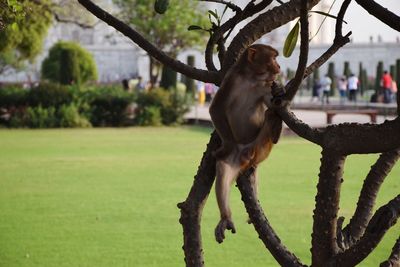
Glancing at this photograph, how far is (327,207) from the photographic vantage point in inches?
92.1

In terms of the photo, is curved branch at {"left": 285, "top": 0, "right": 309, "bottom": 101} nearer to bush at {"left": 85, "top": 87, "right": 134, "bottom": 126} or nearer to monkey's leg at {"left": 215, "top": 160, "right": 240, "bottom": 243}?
monkey's leg at {"left": 215, "top": 160, "right": 240, "bottom": 243}

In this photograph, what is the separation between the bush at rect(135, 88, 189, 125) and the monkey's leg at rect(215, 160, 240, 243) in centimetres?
1627

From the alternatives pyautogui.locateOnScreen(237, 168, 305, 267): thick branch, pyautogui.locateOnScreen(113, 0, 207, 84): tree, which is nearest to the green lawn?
pyautogui.locateOnScreen(237, 168, 305, 267): thick branch

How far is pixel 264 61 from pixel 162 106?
654 inches

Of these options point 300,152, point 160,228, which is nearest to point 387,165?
point 160,228

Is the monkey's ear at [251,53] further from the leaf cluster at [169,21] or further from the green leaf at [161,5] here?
the leaf cluster at [169,21]

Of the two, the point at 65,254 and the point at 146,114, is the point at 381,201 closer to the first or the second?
the point at 65,254

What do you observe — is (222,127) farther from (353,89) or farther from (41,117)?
(353,89)

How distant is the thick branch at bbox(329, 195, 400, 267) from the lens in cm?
212

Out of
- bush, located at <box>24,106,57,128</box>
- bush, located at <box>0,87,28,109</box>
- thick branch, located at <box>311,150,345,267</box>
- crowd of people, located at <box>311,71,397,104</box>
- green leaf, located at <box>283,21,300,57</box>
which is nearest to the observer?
thick branch, located at <box>311,150,345,267</box>

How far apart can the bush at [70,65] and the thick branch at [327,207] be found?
21156 mm

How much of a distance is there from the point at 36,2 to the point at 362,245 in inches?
559

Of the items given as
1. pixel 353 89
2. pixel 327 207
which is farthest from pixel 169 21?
pixel 327 207

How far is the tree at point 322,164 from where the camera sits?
83.3 inches
